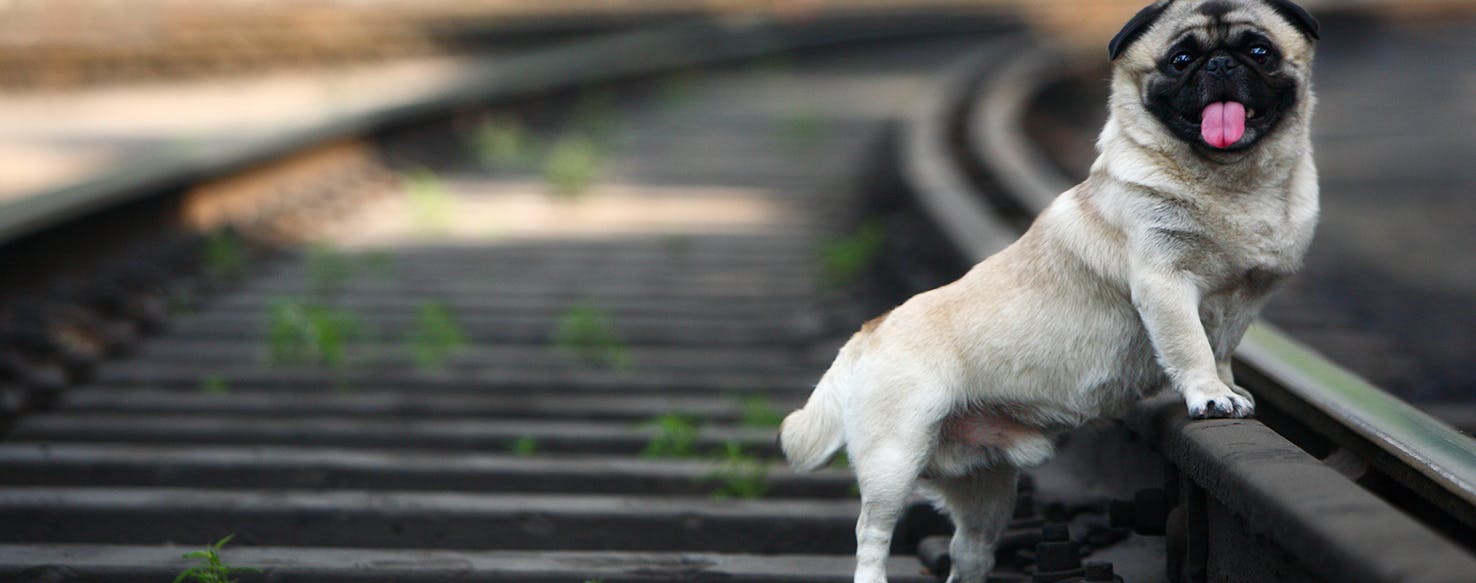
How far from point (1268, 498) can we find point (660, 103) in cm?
1311

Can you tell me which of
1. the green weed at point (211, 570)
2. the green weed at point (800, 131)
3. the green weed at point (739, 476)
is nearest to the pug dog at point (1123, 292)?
the green weed at point (739, 476)

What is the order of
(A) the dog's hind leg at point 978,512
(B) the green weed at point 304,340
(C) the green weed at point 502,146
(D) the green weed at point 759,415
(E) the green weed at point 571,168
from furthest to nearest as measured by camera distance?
1. (C) the green weed at point 502,146
2. (E) the green weed at point 571,168
3. (B) the green weed at point 304,340
4. (D) the green weed at point 759,415
5. (A) the dog's hind leg at point 978,512

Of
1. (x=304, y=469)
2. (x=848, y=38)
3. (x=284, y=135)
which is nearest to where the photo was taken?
(x=304, y=469)

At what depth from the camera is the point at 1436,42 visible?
984 inches

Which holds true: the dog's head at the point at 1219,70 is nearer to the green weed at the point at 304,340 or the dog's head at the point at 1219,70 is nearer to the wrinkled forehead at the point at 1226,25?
the wrinkled forehead at the point at 1226,25

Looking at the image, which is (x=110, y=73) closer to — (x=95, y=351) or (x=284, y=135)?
(x=284, y=135)

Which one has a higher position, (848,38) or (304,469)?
(848,38)

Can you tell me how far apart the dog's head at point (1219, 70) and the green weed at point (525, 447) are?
2.21 m

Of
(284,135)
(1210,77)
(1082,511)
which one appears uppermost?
(284,135)

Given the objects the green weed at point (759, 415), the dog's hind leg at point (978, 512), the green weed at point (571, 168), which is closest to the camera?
the dog's hind leg at point (978, 512)

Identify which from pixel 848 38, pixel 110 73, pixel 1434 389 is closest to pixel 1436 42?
pixel 848 38

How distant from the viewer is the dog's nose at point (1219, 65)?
2.95m

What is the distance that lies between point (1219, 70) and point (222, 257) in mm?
5123

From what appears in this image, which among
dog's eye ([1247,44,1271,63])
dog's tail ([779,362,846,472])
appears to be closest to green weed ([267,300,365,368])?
dog's tail ([779,362,846,472])
